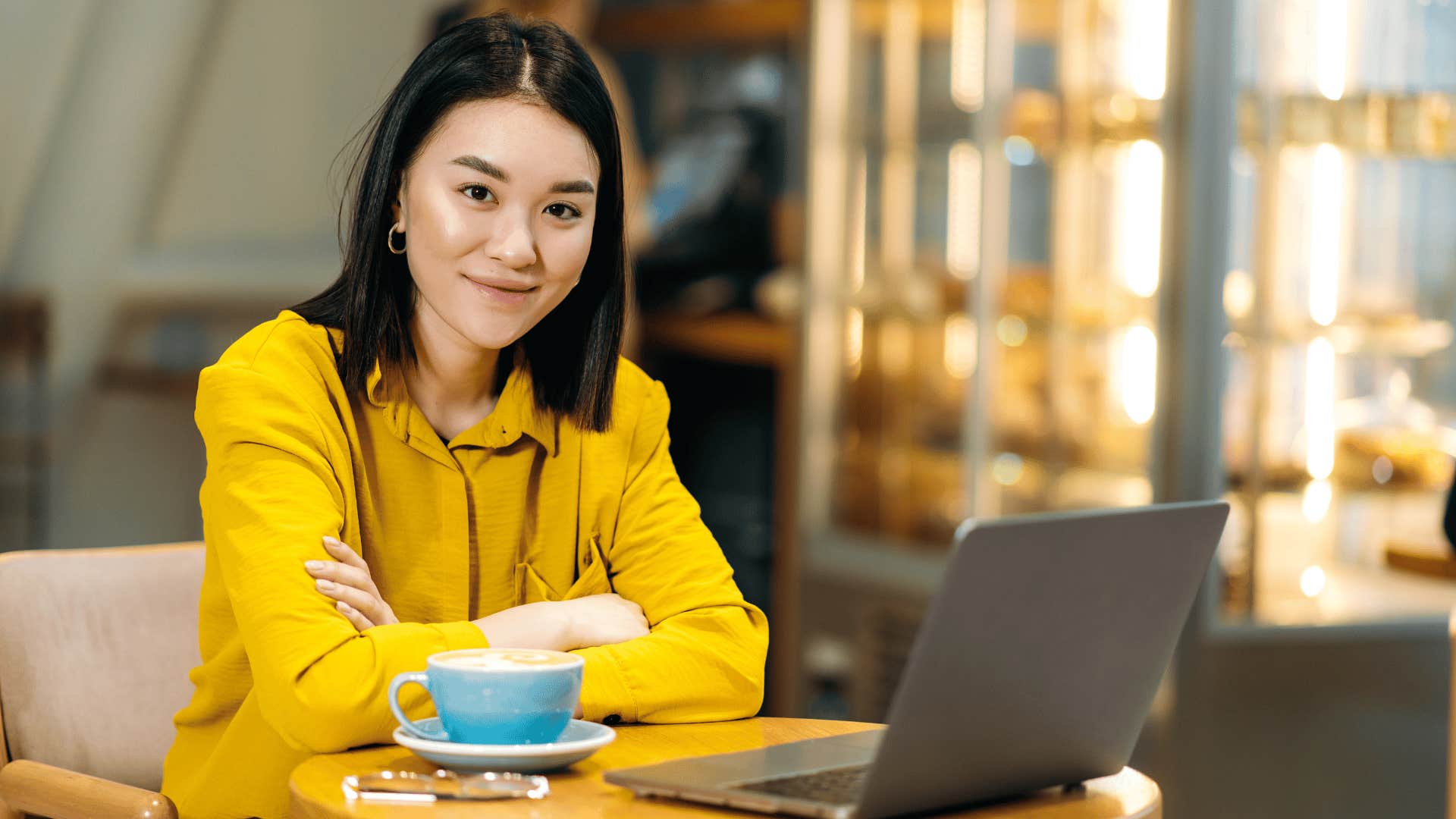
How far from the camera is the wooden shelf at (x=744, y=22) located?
374cm

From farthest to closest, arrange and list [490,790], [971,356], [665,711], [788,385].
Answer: [788,385], [971,356], [665,711], [490,790]

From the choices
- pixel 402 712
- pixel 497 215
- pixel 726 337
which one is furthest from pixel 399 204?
pixel 726 337

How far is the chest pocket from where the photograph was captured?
5.03 ft

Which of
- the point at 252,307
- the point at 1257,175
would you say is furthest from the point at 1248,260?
the point at 252,307

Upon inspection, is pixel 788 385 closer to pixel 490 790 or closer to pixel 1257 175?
pixel 1257 175

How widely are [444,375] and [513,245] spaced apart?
0.59 ft

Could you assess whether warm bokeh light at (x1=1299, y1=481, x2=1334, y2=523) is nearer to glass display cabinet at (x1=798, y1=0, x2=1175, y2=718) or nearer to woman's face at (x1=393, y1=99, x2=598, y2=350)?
glass display cabinet at (x1=798, y1=0, x2=1175, y2=718)

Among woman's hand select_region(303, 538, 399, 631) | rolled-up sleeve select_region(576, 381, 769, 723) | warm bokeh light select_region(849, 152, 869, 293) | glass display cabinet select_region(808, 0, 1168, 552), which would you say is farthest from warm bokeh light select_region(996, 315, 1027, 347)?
woman's hand select_region(303, 538, 399, 631)

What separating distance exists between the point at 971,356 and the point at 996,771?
2.87m

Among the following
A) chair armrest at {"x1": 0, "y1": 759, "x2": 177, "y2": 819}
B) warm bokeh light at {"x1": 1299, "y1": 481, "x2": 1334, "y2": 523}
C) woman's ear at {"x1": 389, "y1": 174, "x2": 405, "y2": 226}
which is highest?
woman's ear at {"x1": 389, "y1": 174, "x2": 405, "y2": 226}

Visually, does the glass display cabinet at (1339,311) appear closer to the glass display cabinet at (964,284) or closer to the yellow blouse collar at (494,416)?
the glass display cabinet at (964,284)

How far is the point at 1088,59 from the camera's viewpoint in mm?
3682

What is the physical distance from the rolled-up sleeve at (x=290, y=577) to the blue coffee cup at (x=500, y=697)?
3.8 inches

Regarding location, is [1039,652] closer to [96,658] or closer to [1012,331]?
[96,658]
